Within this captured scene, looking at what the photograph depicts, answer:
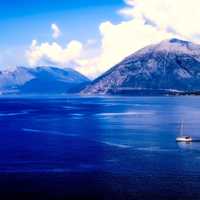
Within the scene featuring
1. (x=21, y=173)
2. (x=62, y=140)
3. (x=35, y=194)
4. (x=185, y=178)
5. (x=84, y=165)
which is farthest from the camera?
(x=62, y=140)

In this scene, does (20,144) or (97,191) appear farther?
(20,144)

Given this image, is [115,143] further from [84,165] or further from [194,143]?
[84,165]

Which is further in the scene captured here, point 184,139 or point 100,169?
point 184,139

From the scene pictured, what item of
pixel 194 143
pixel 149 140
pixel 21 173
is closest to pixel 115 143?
pixel 149 140

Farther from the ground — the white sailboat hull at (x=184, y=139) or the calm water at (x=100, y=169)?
the white sailboat hull at (x=184, y=139)

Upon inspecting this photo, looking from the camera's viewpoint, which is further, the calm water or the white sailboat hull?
the white sailboat hull

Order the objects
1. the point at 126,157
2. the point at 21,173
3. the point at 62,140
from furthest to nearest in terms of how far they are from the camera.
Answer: the point at 62,140 < the point at 126,157 < the point at 21,173

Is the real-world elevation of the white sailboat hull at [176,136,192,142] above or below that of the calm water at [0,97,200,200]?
above

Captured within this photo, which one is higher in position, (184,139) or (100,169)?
(184,139)

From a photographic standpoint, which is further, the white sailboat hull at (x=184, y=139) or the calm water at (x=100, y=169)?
the white sailboat hull at (x=184, y=139)

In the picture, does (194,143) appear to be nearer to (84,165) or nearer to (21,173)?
(84,165)
